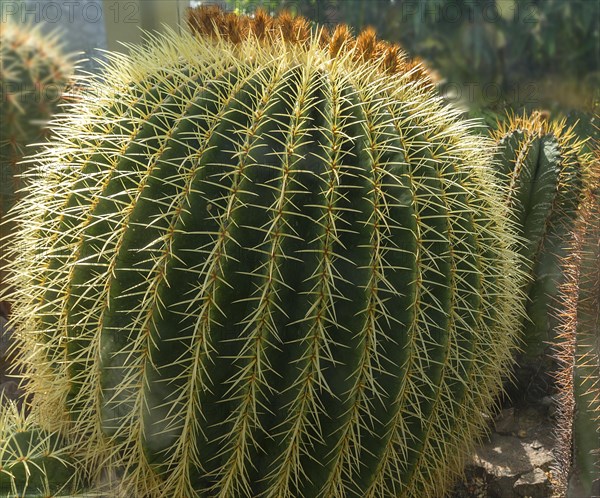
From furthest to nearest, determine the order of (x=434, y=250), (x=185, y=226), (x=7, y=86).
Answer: (x=7, y=86) → (x=434, y=250) → (x=185, y=226)

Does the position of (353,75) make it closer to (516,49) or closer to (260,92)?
(260,92)

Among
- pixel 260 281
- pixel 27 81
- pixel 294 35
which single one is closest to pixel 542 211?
pixel 294 35

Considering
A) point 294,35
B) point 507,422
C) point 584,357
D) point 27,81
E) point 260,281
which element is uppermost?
point 294,35

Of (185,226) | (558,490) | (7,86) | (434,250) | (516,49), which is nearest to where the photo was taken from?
(185,226)

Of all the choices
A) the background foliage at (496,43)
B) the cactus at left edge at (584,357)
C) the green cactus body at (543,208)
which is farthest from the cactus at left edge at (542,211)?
the cactus at left edge at (584,357)

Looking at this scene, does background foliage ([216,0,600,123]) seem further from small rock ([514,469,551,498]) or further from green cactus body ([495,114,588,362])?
small rock ([514,469,551,498])

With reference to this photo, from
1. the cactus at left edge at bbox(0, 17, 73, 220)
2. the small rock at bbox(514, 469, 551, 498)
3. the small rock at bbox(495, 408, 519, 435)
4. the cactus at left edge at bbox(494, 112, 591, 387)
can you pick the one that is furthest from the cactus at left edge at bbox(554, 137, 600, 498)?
the cactus at left edge at bbox(0, 17, 73, 220)

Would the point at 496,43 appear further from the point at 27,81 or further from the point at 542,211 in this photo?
the point at 27,81

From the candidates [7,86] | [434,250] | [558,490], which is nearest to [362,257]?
[434,250]
